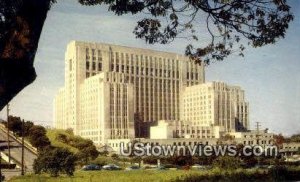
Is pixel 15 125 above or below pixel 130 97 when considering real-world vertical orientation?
below

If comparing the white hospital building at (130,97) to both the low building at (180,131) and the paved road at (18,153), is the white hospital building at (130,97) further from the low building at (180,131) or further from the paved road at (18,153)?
the paved road at (18,153)

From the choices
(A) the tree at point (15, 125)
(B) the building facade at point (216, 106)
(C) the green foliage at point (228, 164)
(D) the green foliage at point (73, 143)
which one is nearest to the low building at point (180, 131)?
(B) the building facade at point (216, 106)

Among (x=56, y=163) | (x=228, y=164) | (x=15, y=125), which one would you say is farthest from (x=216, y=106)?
(x=56, y=163)

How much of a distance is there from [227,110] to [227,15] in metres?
171

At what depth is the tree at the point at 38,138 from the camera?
92125mm

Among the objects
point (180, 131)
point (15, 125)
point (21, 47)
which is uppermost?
point (21, 47)

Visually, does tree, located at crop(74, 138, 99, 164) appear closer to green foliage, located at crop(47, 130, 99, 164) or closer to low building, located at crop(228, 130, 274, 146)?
green foliage, located at crop(47, 130, 99, 164)

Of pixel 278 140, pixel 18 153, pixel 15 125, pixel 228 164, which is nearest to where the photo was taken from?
pixel 228 164

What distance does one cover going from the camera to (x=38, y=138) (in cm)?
9281

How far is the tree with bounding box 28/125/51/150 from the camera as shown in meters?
92.1

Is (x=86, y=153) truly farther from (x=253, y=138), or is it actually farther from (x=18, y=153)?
(x=253, y=138)

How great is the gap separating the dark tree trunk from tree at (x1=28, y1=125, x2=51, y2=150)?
85734 mm

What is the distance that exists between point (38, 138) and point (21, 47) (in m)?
89.0

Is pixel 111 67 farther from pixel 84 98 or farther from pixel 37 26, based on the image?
pixel 37 26
